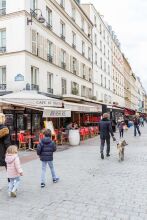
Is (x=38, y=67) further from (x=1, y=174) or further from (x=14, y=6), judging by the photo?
(x=1, y=174)

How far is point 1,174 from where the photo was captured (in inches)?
368

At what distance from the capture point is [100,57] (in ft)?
145

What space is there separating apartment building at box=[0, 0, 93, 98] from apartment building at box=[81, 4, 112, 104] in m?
7.61

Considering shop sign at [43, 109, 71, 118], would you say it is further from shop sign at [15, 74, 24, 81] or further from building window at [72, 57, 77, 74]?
building window at [72, 57, 77, 74]

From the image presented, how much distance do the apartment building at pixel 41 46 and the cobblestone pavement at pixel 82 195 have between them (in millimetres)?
11076

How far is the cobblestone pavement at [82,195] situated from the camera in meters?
5.52

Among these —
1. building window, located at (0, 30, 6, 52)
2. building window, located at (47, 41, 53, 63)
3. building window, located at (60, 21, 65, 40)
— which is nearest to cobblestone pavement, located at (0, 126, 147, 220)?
building window, located at (0, 30, 6, 52)

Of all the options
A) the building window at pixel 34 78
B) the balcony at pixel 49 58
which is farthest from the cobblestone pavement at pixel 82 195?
the balcony at pixel 49 58

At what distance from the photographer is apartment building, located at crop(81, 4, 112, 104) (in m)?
40.4

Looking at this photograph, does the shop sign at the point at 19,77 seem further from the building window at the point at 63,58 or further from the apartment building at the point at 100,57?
the apartment building at the point at 100,57

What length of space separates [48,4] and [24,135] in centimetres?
1246

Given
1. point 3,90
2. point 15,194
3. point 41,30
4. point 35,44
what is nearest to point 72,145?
point 3,90

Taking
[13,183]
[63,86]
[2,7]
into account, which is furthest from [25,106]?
[63,86]

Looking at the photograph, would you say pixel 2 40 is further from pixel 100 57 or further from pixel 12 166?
pixel 100 57
